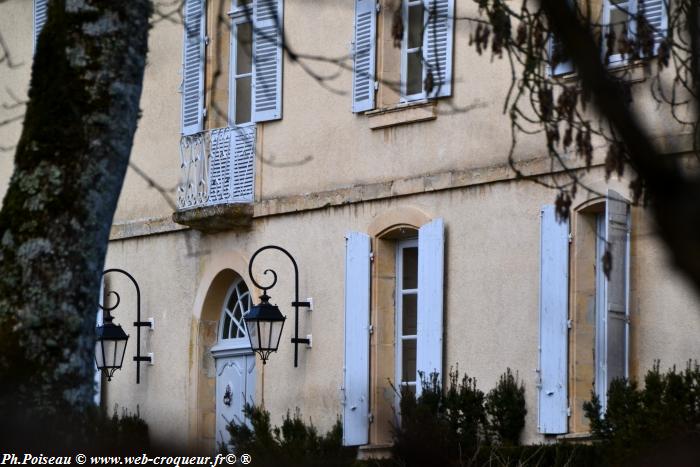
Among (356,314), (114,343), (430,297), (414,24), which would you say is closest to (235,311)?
(114,343)

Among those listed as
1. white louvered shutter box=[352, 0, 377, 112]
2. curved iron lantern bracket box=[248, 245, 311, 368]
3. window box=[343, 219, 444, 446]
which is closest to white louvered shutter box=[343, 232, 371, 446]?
window box=[343, 219, 444, 446]

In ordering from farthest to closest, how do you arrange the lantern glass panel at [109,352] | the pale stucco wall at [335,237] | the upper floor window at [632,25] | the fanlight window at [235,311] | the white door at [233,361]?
the lantern glass panel at [109,352]
the fanlight window at [235,311]
the white door at [233,361]
the pale stucco wall at [335,237]
the upper floor window at [632,25]

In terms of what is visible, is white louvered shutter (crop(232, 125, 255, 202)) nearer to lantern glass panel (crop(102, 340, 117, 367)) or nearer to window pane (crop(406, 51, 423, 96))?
window pane (crop(406, 51, 423, 96))

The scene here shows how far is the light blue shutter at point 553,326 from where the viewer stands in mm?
11734

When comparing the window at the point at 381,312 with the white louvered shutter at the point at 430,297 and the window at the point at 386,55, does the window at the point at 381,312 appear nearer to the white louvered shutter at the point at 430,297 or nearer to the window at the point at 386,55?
the white louvered shutter at the point at 430,297

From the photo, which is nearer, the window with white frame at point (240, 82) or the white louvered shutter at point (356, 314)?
the white louvered shutter at point (356, 314)

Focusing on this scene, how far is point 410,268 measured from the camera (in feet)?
45.4

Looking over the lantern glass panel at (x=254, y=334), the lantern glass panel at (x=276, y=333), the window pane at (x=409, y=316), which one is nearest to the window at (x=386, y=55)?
the window pane at (x=409, y=316)

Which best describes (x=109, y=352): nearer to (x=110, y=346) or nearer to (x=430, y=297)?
(x=110, y=346)

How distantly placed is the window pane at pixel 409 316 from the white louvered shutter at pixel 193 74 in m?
3.35

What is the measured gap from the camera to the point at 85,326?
4.89 m

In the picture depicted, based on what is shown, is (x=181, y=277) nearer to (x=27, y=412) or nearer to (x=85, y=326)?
(x=85, y=326)

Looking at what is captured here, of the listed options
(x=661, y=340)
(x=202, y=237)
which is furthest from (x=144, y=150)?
(x=661, y=340)

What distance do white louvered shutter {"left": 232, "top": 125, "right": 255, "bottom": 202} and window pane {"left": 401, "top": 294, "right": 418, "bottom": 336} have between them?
7.28 feet
